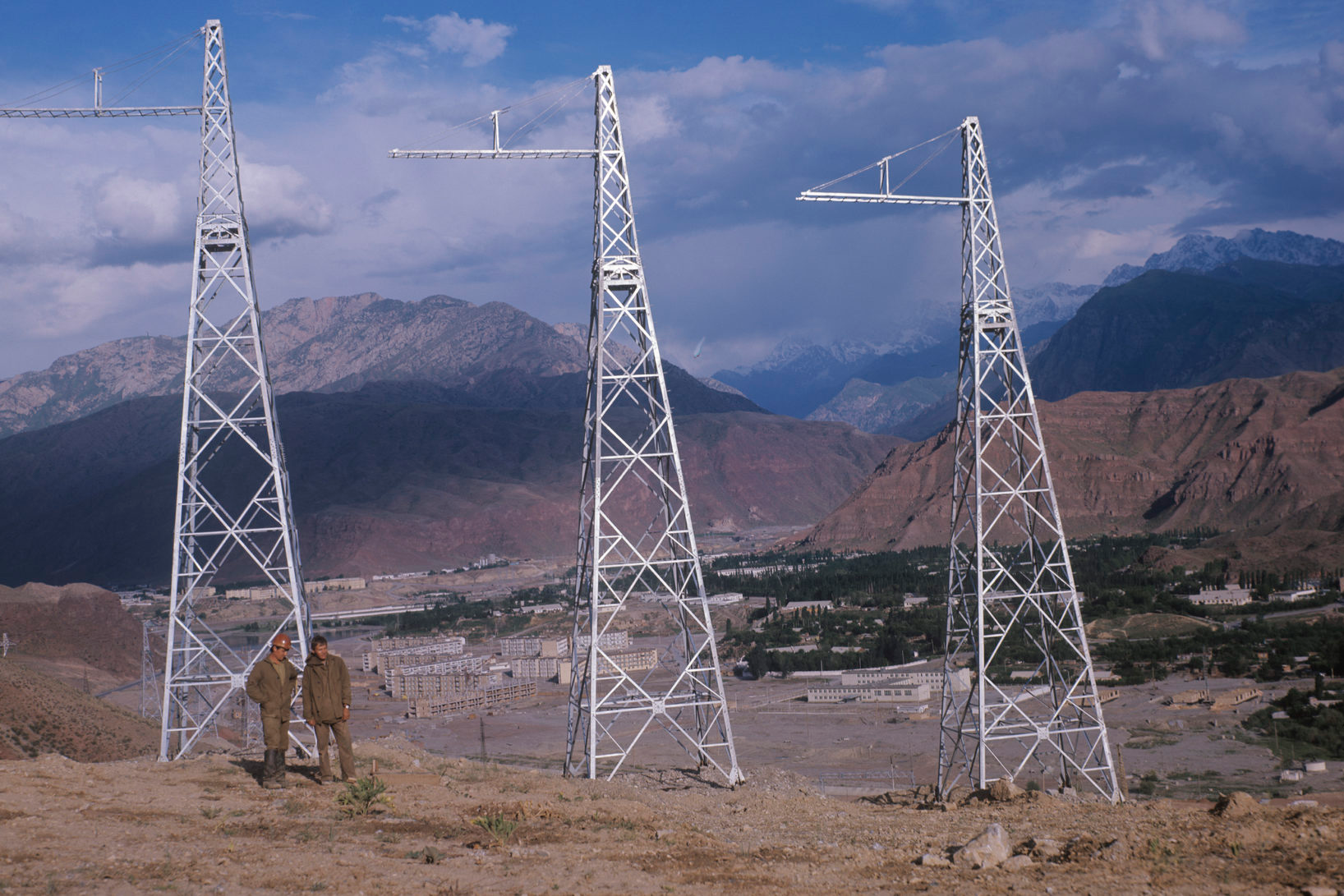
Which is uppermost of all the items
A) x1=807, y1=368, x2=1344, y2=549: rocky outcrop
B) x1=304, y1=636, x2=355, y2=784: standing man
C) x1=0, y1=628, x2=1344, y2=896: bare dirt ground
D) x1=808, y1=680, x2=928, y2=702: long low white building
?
x1=807, y1=368, x2=1344, y2=549: rocky outcrop

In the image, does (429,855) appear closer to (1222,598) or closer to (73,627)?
(73,627)

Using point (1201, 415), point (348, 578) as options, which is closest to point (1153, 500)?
point (1201, 415)

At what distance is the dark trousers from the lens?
1462 centimetres

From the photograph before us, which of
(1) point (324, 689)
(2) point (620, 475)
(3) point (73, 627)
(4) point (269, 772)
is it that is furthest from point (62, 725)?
(3) point (73, 627)

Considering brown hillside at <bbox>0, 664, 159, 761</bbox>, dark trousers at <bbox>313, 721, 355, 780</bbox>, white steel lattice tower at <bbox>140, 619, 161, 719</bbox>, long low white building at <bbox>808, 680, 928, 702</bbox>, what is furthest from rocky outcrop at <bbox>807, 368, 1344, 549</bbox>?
dark trousers at <bbox>313, 721, 355, 780</bbox>

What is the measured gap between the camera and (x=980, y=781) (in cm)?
2398

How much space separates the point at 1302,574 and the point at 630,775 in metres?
105

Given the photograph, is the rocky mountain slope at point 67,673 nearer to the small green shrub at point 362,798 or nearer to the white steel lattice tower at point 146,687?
the white steel lattice tower at point 146,687

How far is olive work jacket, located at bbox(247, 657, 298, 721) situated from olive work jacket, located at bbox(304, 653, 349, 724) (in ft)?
0.82

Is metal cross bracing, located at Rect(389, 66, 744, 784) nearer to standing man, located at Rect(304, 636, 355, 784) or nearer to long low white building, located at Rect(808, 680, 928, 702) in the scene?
standing man, located at Rect(304, 636, 355, 784)

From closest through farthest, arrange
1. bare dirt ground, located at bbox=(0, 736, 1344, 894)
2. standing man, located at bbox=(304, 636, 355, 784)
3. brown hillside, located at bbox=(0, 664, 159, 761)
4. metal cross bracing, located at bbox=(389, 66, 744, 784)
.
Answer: bare dirt ground, located at bbox=(0, 736, 1344, 894), standing man, located at bbox=(304, 636, 355, 784), metal cross bracing, located at bbox=(389, 66, 744, 784), brown hillside, located at bbox=(0, 664, 159, 761)

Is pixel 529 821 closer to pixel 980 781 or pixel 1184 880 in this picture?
pixel 1184 880

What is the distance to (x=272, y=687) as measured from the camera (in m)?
14.2

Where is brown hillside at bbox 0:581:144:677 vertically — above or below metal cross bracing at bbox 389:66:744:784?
below
